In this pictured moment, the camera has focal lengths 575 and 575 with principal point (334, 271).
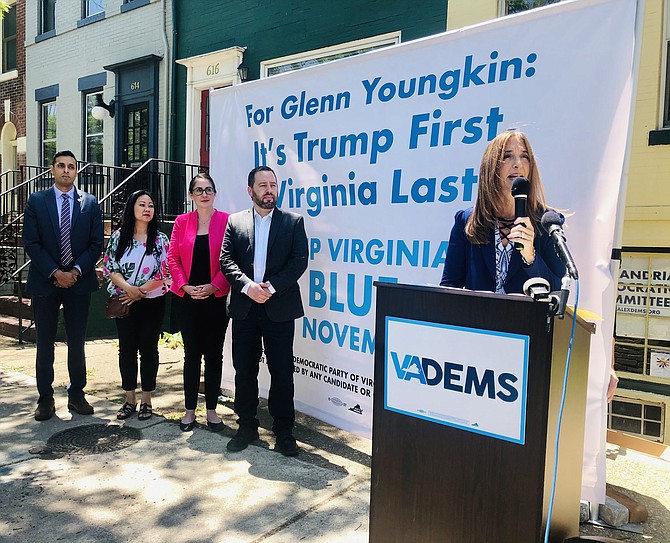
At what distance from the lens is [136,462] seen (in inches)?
146

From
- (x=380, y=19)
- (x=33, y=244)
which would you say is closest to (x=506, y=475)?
(x=33, y=244)

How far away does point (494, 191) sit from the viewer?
248 centimetres

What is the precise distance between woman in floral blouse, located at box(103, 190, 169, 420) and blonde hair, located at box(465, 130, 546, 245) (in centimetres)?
283

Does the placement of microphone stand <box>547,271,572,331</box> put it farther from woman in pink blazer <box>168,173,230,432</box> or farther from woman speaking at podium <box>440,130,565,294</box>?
woman in pink blazer <box>168,173,230,432</box>

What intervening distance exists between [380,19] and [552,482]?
674cm

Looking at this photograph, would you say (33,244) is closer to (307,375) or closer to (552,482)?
(307,375)

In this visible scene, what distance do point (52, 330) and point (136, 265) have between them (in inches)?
33.1

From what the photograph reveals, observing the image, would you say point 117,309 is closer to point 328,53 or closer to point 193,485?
point 193,485

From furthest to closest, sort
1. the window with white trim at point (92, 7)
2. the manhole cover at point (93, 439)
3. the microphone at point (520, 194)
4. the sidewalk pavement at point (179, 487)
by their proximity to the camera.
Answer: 1. the window with white trim at point (92, 7)
2. the manhole cover at point (93, 439)
3. the sidewalk pavement at point (179, 487)
4. the microphone at point (520, 194)

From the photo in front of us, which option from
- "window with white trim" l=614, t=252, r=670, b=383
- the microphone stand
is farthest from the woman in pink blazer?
"window with white trim" l=614, t=252, r=670, b=383

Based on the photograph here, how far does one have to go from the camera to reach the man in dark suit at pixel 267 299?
3.86m

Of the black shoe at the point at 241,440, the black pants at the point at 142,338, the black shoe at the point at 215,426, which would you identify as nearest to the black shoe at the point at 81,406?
the black pants at the point at 142,338

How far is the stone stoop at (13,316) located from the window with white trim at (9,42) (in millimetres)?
8090

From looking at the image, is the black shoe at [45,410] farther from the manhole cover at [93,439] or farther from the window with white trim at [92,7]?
the window with white trim at [92,7]
